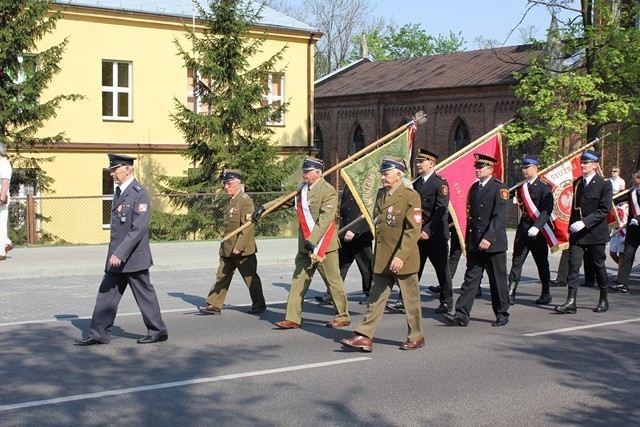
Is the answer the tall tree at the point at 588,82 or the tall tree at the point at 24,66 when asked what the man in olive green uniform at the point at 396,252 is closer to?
the tall tree at the point at 24,66

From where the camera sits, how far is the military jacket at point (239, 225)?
11.6m

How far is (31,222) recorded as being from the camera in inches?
874

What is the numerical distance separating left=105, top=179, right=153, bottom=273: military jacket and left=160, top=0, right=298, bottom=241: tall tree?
18487 mm

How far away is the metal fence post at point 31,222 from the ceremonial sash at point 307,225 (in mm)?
12729

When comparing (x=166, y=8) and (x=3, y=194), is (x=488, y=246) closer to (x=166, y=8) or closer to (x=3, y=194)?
(x=3, y=194)

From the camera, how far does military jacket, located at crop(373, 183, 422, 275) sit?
30.9ft

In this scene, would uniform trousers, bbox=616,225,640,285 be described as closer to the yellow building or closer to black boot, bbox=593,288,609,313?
black boot, bbox=593,288,609,313

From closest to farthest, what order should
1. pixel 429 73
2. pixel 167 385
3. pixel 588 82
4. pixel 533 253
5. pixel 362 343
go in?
1. pixel 167 385
2. pixel 362 343
3. pixel 533 253
4. pixel 588 82
5. pixel 429 73

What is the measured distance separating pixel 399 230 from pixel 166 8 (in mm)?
25456

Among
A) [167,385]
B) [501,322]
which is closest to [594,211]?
[501,322]

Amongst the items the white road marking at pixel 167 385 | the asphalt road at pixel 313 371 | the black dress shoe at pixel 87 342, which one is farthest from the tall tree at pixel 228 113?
the white road marking at pixel 167 385

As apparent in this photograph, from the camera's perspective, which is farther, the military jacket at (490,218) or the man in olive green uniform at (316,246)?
the military jacket at (490,218)

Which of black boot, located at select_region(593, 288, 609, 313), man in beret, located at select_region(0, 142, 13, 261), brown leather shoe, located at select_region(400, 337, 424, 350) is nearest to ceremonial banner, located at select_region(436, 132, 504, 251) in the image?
black boot, located at select_region(593, 288, 609, 313)

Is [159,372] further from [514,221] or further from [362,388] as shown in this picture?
[514,221]
